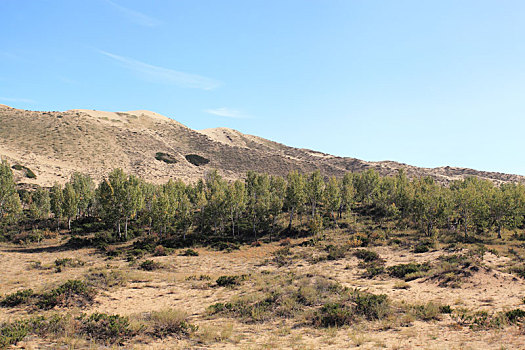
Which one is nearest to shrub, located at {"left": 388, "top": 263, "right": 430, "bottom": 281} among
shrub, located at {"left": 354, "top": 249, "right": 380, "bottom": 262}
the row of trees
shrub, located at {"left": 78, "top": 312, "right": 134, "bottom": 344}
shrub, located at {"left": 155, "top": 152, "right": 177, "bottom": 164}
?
shrub, located at {"left": 354, "top": 249, "right": 380, "bottom": 262}

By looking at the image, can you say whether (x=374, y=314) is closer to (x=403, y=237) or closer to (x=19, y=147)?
(x=403, y=237)

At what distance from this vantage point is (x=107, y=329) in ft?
47.9

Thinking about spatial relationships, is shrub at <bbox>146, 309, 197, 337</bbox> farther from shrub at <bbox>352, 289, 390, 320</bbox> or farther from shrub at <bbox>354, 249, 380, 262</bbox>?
shrub at <bbox>354, 249, 380, 262</bbox>

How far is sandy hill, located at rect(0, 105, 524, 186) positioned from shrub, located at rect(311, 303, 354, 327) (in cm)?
9534

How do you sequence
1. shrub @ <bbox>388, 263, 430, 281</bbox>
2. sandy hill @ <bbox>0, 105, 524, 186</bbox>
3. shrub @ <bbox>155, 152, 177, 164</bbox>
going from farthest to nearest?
shrub @ <bbox>155, 152, 177, 164</bbox>, sandy hill @ <bbox>0, 105, 524, 186</bbox>, shrub @ <bbox>388, 263, 430, 281</bbox>

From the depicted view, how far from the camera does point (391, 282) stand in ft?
79.7

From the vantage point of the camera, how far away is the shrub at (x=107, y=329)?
14.1m

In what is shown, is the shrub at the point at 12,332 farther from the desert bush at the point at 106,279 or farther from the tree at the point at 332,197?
the tree at the point at 332,197

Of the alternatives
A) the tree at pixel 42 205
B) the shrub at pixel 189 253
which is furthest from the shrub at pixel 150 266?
the tree at pixel 42 205

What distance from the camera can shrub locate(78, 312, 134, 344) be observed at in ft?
46.3

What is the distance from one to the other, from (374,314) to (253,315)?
7509 millimetres

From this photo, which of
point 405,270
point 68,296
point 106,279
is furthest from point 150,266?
point 405,270

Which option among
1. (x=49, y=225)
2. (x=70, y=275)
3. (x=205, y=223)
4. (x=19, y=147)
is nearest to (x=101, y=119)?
(x=19, y=147)

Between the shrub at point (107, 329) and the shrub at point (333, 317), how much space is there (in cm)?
1051
